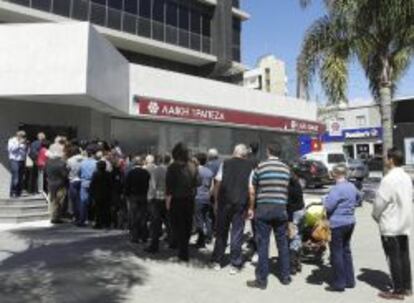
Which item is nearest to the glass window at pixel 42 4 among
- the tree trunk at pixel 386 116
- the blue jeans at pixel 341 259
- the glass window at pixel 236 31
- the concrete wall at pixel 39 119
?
the concrete wall at pixel 39 119

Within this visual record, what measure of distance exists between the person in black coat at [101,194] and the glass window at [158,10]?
76.6ft

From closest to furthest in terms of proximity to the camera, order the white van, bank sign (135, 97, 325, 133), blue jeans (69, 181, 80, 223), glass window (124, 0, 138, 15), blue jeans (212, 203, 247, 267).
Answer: blue jeans (212, 203, 247, 267), blue jeans (69, 181, 80, 223), bank sign (135, 97, 325, 133), the white van, glass window (124, 0, 138, 15)

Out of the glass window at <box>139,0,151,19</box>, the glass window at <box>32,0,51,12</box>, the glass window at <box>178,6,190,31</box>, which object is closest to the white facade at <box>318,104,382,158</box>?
the glass window at <box>178,6,190,31</box>

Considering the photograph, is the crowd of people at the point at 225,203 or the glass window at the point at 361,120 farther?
the glass window at the point at 361,120

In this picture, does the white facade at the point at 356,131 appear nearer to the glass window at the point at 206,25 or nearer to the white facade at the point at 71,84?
the glass window at the point at 206,25

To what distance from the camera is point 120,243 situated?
39.7 ft

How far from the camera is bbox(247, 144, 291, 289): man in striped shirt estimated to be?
8.75 m

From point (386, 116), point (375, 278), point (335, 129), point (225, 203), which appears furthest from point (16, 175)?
point (335, 129)

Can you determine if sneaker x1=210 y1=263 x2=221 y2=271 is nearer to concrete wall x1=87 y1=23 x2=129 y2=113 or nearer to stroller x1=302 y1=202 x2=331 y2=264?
stroller x1=302 y1=202 x2=331 y2=264

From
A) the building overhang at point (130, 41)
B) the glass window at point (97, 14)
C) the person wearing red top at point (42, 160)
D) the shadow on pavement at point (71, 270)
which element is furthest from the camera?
the glass window at point (97, 14)

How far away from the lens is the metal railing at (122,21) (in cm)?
3022

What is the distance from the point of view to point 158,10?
119ft

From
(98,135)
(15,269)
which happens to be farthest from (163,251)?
(98,135)

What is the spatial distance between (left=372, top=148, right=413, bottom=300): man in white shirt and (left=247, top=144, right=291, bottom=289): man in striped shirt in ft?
4.23
